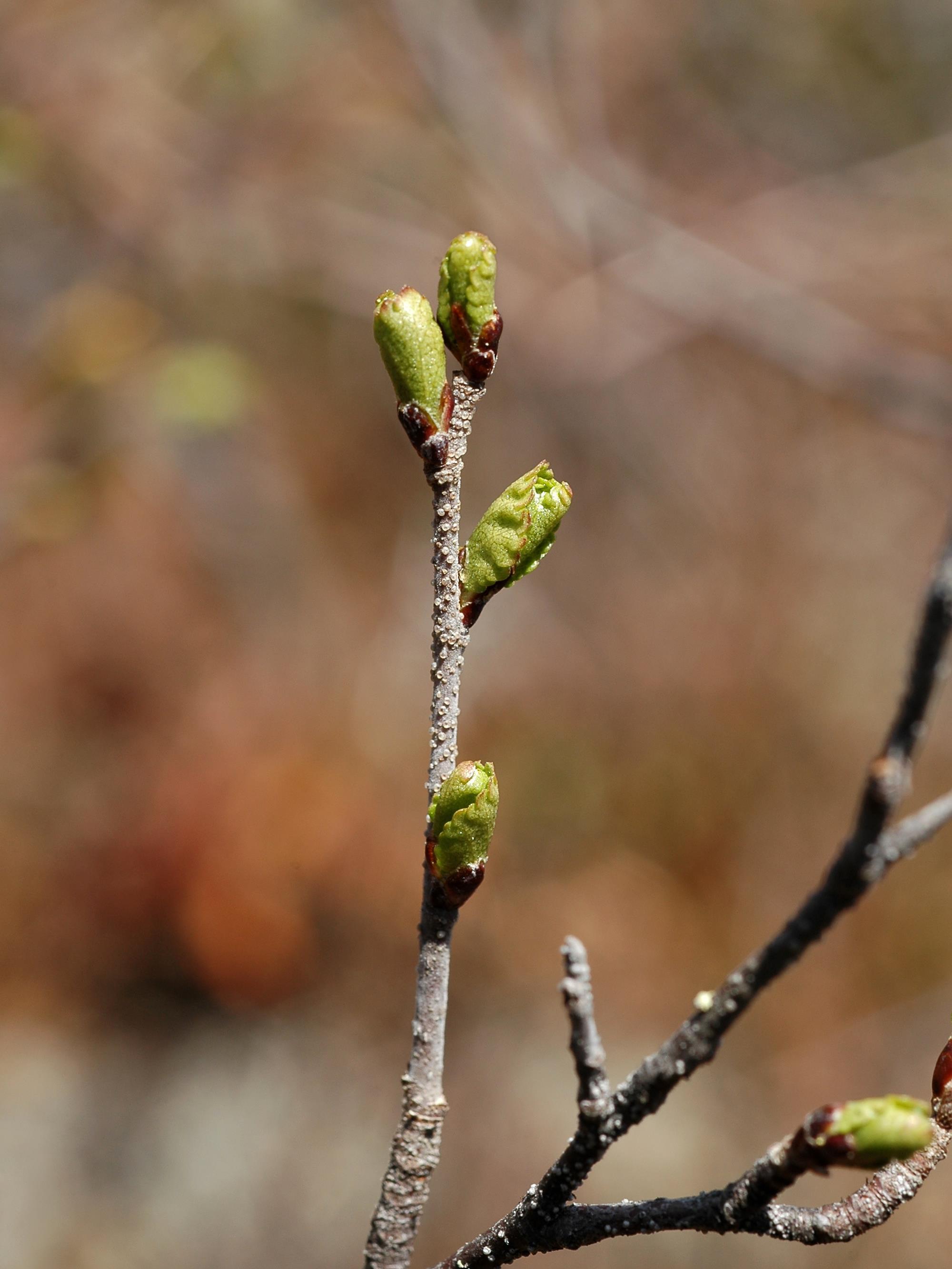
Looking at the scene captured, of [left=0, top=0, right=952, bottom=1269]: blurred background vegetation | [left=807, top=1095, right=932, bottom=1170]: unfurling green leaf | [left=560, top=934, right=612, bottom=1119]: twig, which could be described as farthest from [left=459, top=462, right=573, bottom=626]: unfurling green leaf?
[left=0, top=0, right=952, bottom=1269]: blurred background vegetation

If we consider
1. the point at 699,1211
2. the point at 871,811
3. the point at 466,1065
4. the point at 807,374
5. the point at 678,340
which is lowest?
the point at 699,1211

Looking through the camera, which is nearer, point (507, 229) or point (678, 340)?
point (507, 229)

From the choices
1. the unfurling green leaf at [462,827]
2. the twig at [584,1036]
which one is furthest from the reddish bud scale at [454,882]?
the twig at [584,1036]

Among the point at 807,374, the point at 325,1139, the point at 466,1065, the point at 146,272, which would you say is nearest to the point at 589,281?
the point at 807,374

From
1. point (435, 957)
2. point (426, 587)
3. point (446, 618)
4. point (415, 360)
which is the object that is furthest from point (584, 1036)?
point (426, 587)

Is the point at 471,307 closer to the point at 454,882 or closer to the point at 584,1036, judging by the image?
the point at 454,882

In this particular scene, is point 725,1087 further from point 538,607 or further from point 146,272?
point 146,272
